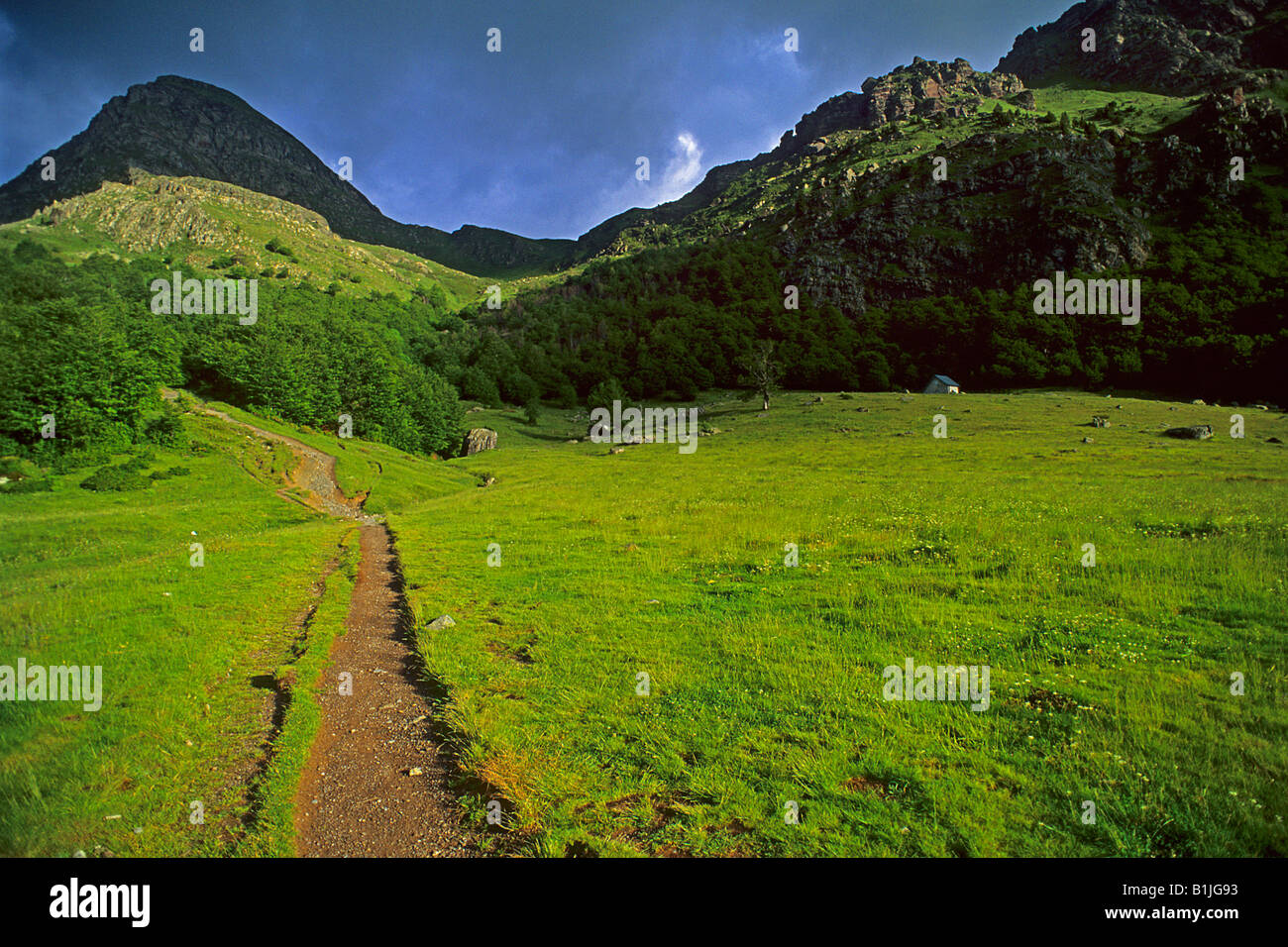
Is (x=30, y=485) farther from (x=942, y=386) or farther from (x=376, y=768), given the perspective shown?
(x=942, y=386)

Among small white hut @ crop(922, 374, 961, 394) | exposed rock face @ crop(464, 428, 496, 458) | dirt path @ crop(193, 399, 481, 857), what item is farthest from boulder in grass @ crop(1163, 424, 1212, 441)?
exposed rock face @ crop(464, 428, 496, 458)

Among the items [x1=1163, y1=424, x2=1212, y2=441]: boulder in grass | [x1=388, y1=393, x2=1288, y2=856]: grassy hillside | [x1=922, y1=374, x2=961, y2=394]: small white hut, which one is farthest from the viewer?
[x1=922, y1=374, x2=961, y2=394]: small white hut

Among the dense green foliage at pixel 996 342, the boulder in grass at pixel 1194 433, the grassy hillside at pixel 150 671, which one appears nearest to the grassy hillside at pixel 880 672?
the grassy hillside at pixel 150 671

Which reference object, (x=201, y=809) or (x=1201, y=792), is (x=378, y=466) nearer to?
(x=201, y=809)

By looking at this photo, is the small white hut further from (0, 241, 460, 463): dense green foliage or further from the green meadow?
(0, 241, 460, 463): dense green foliage

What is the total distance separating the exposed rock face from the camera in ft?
326

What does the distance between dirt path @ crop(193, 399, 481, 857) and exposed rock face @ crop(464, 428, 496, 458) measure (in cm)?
8797

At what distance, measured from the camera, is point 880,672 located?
967 cm

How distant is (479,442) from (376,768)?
9687 cm

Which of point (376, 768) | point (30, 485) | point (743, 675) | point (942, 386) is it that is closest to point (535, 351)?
point (942, 386)

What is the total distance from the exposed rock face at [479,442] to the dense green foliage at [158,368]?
9.87 ft

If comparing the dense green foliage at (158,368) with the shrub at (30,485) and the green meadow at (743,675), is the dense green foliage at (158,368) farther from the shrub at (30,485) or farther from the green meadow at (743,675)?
the green meadow at (743,675)

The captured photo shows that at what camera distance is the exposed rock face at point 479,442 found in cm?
9944
